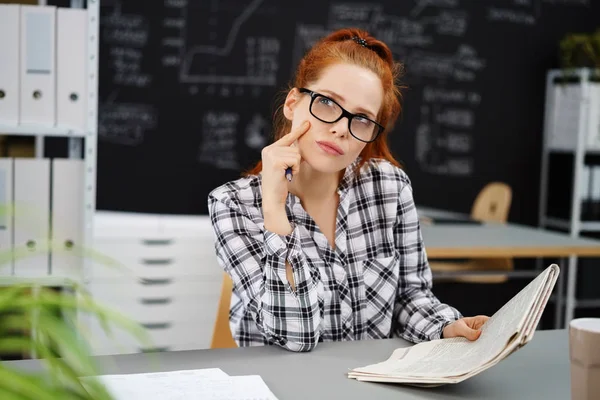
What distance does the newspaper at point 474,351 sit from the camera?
3.12 ft

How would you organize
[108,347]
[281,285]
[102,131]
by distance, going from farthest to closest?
[102,131]
[108,347]
[281,285]

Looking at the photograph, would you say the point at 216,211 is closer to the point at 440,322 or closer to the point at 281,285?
the point at 281,285

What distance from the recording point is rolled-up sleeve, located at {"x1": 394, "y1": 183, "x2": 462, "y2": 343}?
1.44 m

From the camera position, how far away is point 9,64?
2.34m

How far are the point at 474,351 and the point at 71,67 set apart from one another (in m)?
1.77

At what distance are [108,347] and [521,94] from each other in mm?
3289

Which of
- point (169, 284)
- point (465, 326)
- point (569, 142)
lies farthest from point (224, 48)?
point (465, 326)

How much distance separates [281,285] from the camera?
1.30 meters

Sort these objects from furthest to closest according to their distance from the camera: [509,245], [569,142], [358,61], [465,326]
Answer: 1. [569,142]
2. [509,245]
3. [358,61]
4. [465,326]

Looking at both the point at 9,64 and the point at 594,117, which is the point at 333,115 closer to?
the point at 9,64

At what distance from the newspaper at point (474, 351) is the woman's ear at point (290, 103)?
57 cm

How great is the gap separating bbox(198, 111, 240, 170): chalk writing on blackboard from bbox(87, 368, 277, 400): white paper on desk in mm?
3347

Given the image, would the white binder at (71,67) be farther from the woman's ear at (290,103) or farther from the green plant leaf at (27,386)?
the green plant leaf at (27,386)

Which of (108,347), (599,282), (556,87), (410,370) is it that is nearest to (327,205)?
(410,370)
